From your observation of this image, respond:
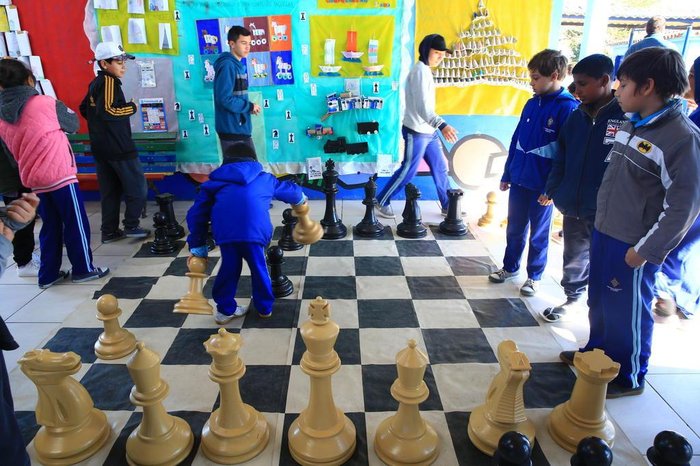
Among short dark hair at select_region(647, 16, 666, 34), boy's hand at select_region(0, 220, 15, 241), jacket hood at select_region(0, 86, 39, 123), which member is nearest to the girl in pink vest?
jacket hood at select_region(0, 86, 39, 123)

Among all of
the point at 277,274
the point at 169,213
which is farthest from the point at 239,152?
the point at 169,213

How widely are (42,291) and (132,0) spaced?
2.16m

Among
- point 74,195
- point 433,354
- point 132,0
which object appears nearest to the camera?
point 433,354

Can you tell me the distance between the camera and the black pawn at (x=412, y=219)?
119 inches

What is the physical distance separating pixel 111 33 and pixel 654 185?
355cm

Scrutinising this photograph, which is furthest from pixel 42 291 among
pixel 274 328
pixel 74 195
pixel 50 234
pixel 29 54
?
pixel 29 54

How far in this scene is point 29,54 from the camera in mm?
3488

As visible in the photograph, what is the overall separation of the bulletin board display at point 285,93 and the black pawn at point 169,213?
77 cm

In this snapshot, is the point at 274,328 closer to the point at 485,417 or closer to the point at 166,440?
the point at 166,440

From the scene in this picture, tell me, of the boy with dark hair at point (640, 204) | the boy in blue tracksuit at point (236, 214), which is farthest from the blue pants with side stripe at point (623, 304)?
the boy in blue tracksuit at point (236, 214)

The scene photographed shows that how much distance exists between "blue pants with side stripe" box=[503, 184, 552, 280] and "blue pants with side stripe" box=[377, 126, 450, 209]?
98cm

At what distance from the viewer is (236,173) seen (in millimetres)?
1863

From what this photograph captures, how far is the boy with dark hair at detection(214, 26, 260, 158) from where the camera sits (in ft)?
9.68

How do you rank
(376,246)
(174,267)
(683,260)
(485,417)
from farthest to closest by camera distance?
1. (376,246)
2. (174,267)
3. (683,260)
4. (485,417)
